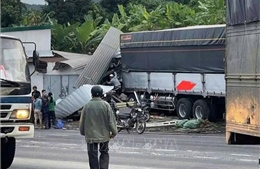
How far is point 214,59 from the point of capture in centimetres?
2852

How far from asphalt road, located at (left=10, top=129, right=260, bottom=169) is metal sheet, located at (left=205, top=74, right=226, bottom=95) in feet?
20.4

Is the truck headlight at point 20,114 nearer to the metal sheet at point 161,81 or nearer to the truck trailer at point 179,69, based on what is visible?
the truck trailer at point 179,69

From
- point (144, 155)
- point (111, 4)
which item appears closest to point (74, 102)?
point (144, 155)

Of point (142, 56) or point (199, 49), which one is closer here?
point (199, 49)

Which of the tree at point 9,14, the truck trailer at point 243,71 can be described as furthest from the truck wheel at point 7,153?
the tree at point 9,14

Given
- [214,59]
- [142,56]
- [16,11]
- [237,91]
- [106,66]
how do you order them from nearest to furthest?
1. [237,91]
2. [214,59]
3. [142,56]
4. [106,66]
5. [16,11]

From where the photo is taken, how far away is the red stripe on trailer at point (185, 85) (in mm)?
30109

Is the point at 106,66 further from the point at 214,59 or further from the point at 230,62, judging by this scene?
the point at 230,62

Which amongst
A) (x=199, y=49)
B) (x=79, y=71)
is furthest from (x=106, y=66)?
(x=199, y=49)

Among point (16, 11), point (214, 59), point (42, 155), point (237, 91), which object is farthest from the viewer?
point (16, 11)

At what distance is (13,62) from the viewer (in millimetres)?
13031

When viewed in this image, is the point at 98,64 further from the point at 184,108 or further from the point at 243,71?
the point at 243,71

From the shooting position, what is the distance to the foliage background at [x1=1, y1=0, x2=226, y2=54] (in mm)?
37719

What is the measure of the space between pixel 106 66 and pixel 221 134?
10847mm
